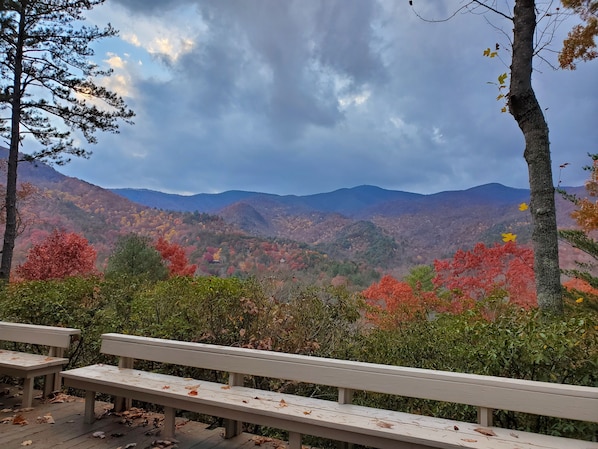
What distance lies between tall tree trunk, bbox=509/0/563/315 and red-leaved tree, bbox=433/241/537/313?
786 centimetres

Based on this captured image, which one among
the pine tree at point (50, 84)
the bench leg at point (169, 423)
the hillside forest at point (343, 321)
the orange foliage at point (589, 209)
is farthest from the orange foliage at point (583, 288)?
the pine tree at point (50, 84)

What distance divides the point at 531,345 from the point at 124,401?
2876mm

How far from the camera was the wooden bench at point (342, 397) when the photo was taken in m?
1.83

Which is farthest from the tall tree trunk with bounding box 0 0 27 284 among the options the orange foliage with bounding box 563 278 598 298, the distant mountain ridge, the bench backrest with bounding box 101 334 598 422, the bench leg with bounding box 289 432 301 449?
the distant mountain ridge

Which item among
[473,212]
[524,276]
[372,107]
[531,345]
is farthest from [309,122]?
[531,345]

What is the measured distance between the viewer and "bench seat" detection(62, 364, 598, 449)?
1835mm

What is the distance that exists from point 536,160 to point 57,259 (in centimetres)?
1397

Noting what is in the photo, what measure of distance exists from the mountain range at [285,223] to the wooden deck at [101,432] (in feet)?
38.2

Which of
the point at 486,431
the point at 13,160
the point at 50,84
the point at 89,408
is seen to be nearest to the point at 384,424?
the point at 486,431

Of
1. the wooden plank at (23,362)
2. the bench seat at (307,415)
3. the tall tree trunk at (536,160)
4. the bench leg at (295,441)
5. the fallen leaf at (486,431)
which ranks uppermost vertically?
the tall tree trunk at (536,160)

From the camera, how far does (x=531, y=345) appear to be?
2.21m

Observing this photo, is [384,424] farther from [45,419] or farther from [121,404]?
[45,419]

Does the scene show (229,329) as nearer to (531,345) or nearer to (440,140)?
(531,345)

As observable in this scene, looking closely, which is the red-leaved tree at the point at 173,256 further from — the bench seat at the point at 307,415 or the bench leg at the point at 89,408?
the bench seat at the point at 307,415
